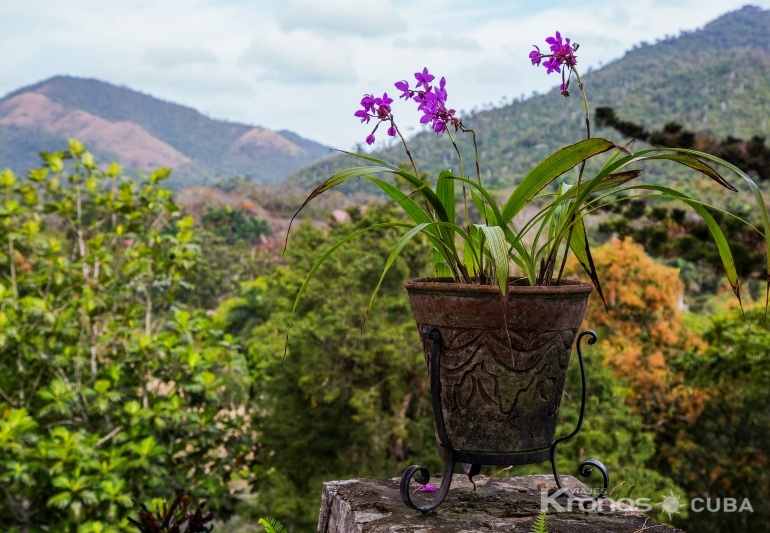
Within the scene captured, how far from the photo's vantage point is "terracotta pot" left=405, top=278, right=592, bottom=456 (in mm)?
1496

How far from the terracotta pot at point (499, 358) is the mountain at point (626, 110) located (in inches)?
1571

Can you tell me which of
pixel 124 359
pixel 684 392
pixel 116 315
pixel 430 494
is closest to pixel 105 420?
pixel 124 359

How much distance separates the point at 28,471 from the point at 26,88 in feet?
491

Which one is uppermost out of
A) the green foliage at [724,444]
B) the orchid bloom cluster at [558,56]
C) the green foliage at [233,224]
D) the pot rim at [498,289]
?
the orchid bloom cluster at [558,56]

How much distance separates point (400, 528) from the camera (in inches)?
57.8

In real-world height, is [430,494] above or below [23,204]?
below

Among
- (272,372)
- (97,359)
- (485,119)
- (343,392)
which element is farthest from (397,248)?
(485,119)

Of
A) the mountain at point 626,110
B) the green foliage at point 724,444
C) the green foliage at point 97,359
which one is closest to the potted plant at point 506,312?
the green foliage at point 97,359

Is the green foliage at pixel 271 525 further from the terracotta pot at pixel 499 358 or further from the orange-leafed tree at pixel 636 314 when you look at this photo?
the orange-leafed tree at pixel 636 314

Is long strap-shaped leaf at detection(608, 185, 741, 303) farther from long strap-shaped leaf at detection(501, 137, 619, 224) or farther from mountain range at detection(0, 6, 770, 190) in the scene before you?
mountain range at detection(0, 6, 770, 190)

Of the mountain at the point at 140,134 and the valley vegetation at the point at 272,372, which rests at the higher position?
the mountain at the point at 140,134

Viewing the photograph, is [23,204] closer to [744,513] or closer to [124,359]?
[124,359]

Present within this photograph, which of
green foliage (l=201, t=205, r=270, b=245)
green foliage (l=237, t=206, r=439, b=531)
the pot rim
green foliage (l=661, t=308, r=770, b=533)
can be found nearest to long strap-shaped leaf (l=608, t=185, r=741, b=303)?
the pot rim

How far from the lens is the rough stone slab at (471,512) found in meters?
1.51
